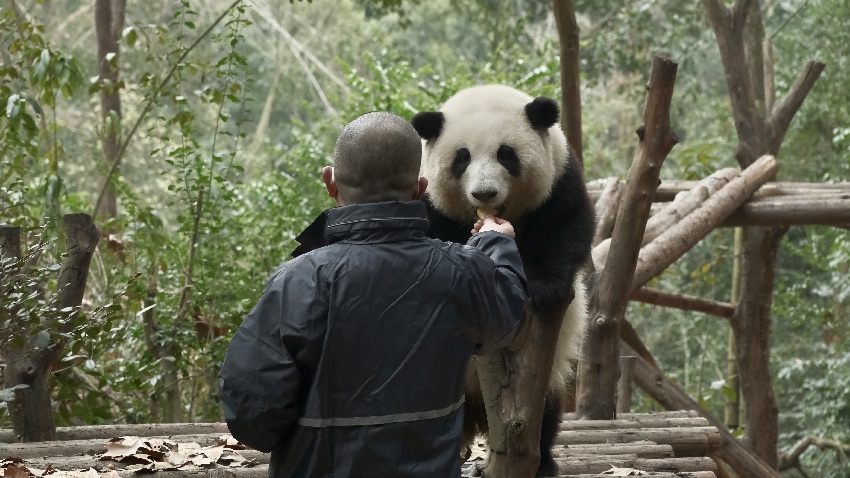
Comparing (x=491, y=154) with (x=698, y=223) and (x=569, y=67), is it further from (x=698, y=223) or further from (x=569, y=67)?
(x=698, y=223)

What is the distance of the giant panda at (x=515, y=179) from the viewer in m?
3.23

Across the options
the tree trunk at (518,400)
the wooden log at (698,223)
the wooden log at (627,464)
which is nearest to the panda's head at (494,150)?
the tree trunk at (518,400)

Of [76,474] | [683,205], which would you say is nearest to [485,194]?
[76,474]

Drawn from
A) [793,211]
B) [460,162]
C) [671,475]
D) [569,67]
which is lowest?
[671,475]

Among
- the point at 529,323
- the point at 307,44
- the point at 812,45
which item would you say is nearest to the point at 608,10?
the point at 812,45

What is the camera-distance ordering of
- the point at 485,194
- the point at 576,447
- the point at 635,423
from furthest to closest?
the point at 635,423, the point at 576,447, the point at 485,194

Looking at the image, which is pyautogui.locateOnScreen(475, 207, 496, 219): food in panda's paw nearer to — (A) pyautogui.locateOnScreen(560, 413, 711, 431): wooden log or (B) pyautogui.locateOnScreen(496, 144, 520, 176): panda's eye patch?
(B) pyautogui.locateOnScreen(496, 144, 520, 176): panda's eye patch

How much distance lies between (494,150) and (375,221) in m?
1.35

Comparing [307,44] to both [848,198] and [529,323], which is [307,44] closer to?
[848,198]

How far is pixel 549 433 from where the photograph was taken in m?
3.42

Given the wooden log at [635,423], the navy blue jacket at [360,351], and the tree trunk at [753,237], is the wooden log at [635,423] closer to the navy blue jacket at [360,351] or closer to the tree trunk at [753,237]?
the navy blue jacket at [360,351]

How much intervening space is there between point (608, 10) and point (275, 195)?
668 cm

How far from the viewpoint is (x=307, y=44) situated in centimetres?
1684

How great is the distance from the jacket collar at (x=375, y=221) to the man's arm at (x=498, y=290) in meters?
0.17
